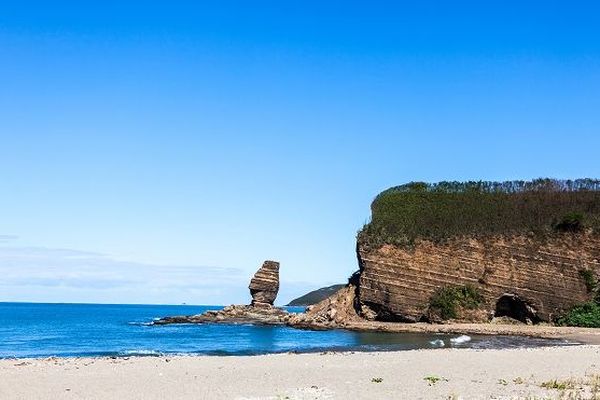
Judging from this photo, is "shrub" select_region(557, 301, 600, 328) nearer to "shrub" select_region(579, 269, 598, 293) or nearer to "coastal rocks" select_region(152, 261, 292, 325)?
"shrub" select_region(579, 269, 598, 293)

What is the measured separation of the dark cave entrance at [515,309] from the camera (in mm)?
59938

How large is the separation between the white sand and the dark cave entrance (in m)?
31.2

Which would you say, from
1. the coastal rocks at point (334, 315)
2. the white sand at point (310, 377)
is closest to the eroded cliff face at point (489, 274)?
the coastal rocks at point (334, 315)

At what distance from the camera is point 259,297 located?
8556 centimetres

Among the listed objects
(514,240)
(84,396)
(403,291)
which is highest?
(514,240)

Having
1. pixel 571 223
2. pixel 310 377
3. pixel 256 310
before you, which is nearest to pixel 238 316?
pixel 256 310

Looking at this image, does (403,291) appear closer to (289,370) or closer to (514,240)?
(514,240)

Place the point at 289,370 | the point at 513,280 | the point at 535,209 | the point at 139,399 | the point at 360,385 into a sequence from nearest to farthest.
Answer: the point at 139,399 < the point at 360,385 < the point at 289,370 < the point at 513,280 < the point at 535,209

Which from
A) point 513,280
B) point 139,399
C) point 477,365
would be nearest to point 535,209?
point 513,280

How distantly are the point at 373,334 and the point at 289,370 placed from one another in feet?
101

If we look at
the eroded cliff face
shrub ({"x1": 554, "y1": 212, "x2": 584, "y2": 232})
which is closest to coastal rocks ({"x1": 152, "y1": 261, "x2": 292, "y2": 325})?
the eroded cliff face

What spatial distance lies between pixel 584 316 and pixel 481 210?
14.5 metres

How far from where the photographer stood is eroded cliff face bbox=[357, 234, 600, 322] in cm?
5981

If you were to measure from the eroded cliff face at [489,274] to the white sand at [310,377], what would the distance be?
30838 millimetres
